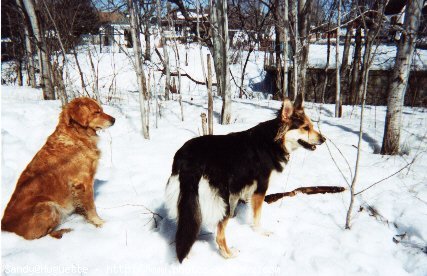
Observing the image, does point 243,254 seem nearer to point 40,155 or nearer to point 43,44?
point 40,155

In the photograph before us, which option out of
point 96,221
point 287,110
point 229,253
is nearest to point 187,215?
point 229,253

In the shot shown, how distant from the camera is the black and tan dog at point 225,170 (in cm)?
247

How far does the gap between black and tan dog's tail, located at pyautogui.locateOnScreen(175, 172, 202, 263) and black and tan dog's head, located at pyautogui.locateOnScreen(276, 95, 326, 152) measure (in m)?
1.28

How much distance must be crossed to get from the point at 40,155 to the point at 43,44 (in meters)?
7.41

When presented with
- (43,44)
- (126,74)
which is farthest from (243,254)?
(126,74)

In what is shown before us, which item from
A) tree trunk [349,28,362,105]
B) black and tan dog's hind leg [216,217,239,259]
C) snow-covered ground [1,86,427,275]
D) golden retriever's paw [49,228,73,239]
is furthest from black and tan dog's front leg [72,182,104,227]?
tree trunk [349,28,362,105]

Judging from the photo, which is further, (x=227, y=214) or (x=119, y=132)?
(x=119, y=132)

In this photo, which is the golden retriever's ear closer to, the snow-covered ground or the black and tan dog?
the snow-covered ground

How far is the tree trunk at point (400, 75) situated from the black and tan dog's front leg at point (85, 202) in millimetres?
5563

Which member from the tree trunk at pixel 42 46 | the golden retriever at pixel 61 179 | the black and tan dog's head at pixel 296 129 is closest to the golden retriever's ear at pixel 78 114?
the golden retriever at pixel 61 179

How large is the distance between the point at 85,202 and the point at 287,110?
8.73ft

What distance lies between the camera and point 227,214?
107 inches

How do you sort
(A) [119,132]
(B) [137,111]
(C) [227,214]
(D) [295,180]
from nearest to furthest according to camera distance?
1. (C) [227,214]
2. (D) [295,180]
3. (A) [119,132]
4. (B) [137,111]

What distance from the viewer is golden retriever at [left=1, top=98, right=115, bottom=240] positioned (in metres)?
2.80
